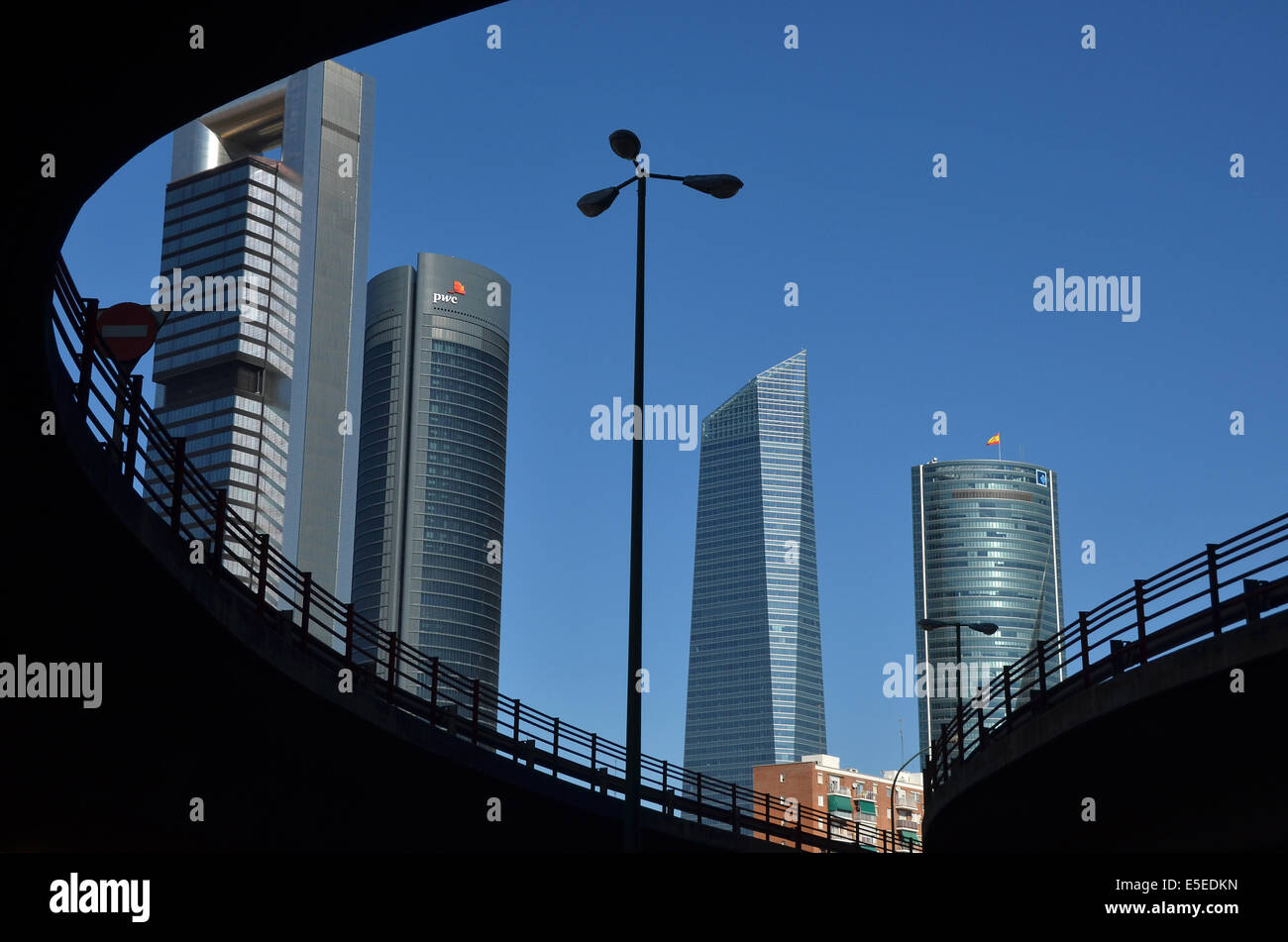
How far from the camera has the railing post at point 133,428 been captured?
15.6 m

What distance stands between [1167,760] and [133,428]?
13.4 m

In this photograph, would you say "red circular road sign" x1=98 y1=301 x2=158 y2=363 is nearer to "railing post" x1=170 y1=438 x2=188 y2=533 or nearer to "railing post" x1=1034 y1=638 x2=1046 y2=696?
"railing post" x1=170 y1=438 x2=188 y2=533

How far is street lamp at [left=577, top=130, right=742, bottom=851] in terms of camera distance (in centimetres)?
1661

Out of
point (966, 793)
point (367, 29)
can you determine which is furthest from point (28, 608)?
point (966, 793)

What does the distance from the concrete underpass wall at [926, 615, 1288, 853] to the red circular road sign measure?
15.8 metres

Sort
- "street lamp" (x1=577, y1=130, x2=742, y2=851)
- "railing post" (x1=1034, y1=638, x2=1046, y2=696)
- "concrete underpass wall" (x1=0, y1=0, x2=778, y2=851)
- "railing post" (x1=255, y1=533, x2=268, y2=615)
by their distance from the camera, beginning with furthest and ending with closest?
"railing post" (x1=1034, y1=638, x2=1046, y2=696) < "railing post" (x1=255, y1=533, x2=268, y2=615) < "street lamp" (x1=577, y1=130, x2=742, y2=851) < "concrete underpass wall" (x1=0, y1=0, x2=778, y2=851)

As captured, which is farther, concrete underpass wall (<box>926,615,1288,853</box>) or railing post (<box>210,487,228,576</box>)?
railing post (<box>210,487,228,576</box>)

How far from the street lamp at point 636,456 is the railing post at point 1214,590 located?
6624mm

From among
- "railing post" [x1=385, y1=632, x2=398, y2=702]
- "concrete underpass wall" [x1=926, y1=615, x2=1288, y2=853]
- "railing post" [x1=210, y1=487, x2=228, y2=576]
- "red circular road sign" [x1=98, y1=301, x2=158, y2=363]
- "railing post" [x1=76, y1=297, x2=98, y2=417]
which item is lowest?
"concrete underpass wall" [x1=926, y1=615, x2=1288, y2=853]

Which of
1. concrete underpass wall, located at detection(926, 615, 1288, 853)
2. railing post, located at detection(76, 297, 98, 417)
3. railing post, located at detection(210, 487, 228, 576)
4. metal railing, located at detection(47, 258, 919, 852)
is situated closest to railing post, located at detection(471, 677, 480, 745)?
metal railing, located at detection(47, 258, 919, 852)

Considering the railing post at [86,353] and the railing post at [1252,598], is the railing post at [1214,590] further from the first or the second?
the railing post at [86,353]
